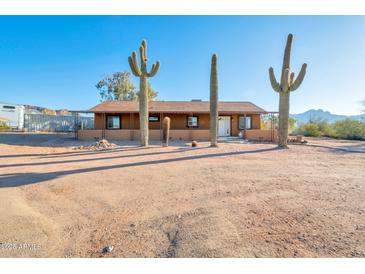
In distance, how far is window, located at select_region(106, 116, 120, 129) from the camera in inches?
735

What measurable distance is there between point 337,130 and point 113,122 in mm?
24321

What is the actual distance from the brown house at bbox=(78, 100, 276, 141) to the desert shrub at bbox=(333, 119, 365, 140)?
8965 mm

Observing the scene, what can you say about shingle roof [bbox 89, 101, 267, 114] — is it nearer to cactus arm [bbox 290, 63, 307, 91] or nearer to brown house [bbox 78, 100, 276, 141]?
brown house [bbox 78, 100, 276, 141]

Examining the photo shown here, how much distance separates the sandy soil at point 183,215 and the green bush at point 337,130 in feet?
59.9

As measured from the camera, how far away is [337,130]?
20641 millimetres

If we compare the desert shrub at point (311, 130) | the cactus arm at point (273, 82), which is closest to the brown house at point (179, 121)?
the cactus arm at point (273, 82)

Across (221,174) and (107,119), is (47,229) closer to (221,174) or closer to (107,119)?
(221,174)

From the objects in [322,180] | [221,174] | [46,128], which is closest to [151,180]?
[221,174]

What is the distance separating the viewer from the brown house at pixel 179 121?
16.8m

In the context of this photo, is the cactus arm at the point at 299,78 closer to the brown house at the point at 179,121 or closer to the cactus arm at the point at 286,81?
the cactus arm at the point at 286,81

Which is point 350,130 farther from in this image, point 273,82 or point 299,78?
point 273,82

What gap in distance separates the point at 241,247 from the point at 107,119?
18620 mm

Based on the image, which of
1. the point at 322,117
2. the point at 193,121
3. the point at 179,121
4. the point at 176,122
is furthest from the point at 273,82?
the point at 322,117

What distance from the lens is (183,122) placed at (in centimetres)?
1923
